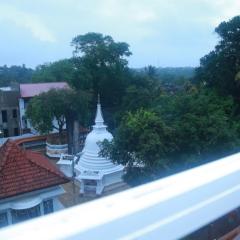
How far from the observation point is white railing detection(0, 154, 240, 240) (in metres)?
0.53

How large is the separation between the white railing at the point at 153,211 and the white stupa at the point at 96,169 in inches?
409

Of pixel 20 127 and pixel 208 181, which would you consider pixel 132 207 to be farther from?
pixel 20 127

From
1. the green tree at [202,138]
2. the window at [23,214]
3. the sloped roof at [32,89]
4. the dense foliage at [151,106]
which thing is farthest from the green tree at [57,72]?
the window at [23,214]

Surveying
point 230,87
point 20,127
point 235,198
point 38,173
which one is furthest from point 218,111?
point 20,127

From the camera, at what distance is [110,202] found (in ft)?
1.99

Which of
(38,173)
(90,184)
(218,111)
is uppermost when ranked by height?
(218,111)

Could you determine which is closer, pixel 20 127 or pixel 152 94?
pixel 152 94

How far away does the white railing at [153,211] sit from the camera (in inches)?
20.8

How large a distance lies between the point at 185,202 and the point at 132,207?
0.09 meters

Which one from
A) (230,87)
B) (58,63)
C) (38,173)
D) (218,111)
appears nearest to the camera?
(38,173)

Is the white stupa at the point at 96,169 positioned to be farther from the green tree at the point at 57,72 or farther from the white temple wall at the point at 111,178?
the green tree at the point at 57,72

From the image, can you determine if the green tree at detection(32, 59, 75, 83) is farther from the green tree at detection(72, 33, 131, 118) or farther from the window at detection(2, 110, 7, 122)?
the window at detection(2, 110, 7, 122)

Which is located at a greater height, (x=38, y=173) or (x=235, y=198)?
(x=235, y=198)

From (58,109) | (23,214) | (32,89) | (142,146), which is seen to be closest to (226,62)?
(58,109)
